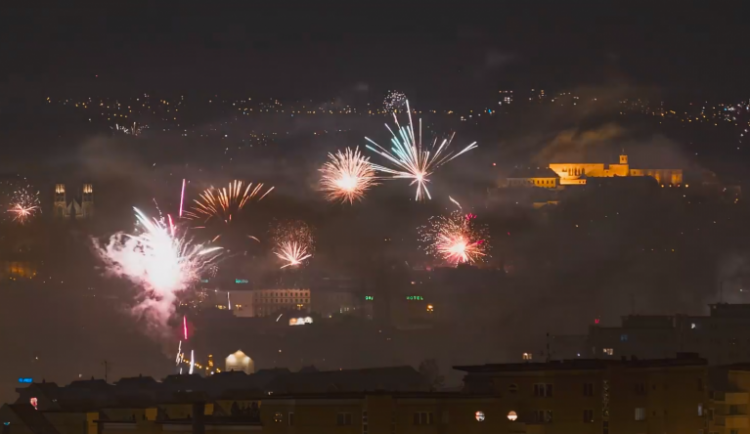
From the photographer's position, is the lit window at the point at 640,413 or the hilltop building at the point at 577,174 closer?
the lit window at the point at 640,413

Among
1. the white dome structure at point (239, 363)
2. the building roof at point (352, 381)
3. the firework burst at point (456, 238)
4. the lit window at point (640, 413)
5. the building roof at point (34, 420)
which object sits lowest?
the lit window at point (640, 413)

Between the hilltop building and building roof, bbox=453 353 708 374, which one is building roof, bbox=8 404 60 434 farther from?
the hilltop building

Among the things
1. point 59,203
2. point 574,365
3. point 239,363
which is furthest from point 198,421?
point 59,203

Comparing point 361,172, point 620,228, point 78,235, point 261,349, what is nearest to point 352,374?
point 361,172

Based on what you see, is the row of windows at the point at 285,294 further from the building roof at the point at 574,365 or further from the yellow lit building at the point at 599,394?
the yellow lit building at the point at 599,394

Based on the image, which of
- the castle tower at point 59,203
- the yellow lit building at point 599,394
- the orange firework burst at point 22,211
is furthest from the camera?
the castle tower at point 59,203

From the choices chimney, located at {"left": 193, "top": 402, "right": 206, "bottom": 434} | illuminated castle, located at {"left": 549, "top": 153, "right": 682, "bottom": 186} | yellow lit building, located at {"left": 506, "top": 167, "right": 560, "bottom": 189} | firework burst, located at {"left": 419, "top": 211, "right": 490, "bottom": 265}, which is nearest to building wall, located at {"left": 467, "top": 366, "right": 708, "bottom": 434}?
chimney, located at {"left": 193, "top": 402, "right": 206, "bottom": 434}

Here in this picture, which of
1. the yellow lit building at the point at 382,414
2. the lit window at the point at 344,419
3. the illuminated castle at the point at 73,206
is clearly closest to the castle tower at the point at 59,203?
the illuminated castle at the point at 73,206
